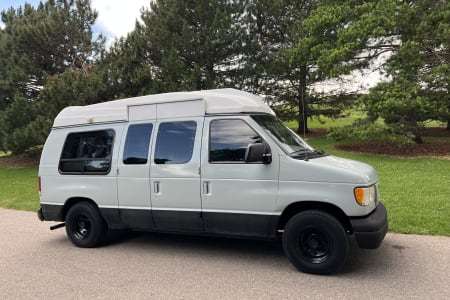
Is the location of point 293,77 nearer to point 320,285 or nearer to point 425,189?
point 425,189

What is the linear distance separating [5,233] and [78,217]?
2.03 meters

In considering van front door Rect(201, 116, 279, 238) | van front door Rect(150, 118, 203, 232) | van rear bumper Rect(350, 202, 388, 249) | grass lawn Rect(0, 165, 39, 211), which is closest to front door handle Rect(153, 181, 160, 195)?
van front door Rect(150, 118, 203, 232)

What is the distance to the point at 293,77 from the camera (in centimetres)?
2361

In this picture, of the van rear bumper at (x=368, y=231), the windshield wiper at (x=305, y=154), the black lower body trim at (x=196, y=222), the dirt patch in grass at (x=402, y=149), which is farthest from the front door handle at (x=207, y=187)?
the dirt patch in grass at (x=402, y=149)

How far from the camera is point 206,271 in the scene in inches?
195

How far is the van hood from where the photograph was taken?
A: 4570mm

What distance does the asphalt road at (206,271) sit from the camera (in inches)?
167

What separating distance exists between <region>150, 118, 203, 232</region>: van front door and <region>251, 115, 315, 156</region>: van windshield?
35.5 inches

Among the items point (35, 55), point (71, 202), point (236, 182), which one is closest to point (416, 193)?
point (236, 182)

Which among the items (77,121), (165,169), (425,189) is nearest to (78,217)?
(77,121)

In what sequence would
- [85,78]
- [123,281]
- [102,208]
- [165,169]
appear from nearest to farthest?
[123,281] → [165,169] → [102,208] → [85,78]

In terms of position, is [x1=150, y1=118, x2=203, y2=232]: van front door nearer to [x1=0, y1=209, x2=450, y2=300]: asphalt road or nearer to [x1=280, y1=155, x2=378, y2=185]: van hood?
[x1=0, y1=209, x2=450, y2=300]: asphalt road

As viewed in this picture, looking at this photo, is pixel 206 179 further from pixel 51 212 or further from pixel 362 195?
pixel 51 212

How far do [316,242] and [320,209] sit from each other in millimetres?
416
